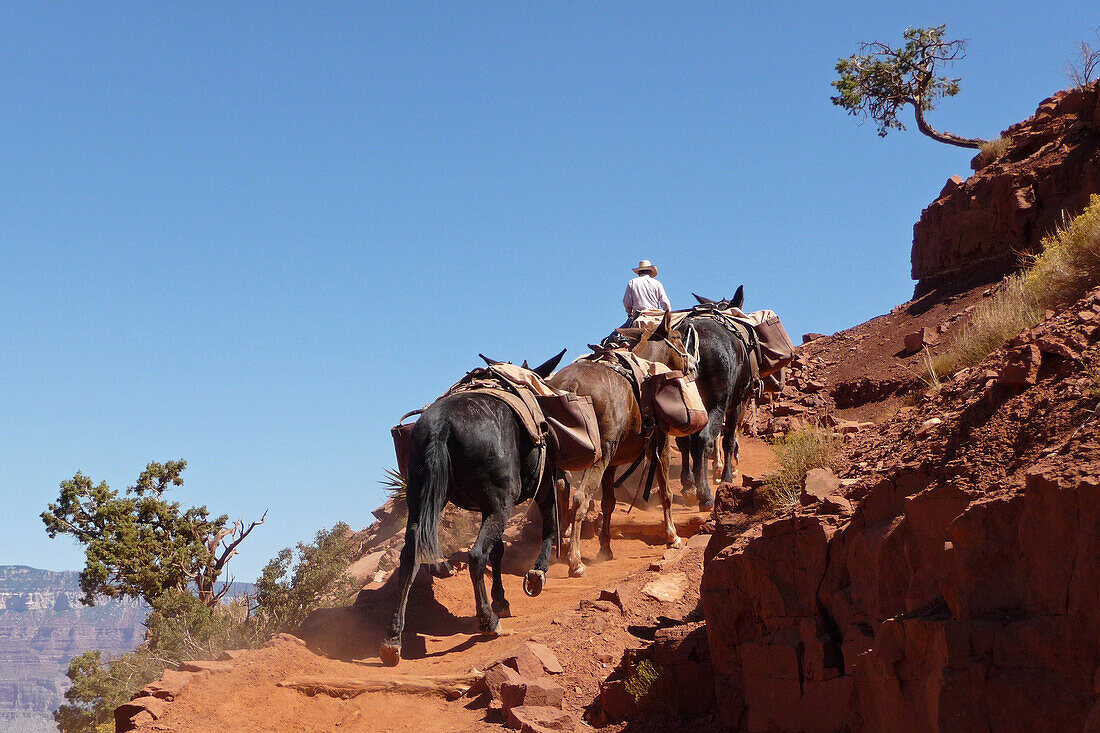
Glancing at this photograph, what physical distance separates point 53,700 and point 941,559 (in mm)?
186175

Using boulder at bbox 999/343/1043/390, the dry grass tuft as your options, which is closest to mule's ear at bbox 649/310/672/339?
boulder at bbox 999/343/1043/390

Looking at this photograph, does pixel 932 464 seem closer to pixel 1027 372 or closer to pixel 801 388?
pixel 1027 372

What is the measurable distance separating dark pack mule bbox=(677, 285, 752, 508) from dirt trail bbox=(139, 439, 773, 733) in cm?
348

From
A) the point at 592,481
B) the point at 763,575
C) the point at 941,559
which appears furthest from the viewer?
the point at 592,481

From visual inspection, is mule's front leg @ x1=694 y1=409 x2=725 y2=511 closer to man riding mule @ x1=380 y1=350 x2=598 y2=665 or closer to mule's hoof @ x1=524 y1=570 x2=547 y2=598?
man riding mule @ x1=380 y1=350 x2=598 y2=665

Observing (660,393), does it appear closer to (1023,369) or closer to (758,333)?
(758,333)

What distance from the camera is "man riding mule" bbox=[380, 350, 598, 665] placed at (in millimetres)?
8180

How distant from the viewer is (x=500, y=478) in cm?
873

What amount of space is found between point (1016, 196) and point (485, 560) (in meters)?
15.4

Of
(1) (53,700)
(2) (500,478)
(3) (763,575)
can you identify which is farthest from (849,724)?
(1) (53,700)

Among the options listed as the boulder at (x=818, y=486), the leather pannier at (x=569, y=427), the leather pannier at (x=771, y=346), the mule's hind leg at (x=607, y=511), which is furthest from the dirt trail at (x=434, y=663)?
the leather pannier at (x=771, y=346)

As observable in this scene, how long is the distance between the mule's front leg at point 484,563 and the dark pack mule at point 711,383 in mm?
4843

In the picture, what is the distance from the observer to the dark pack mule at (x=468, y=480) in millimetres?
8133

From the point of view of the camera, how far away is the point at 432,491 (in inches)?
324
